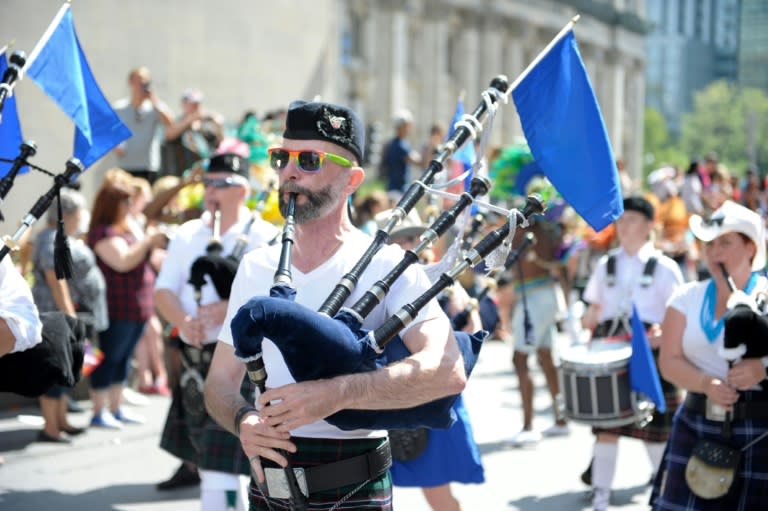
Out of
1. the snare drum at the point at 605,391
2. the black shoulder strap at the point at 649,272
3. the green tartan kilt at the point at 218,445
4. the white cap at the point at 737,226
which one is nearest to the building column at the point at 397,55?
the black shoulder strap at the point at 649,272

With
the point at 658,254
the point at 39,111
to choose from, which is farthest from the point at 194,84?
the point at 658,254

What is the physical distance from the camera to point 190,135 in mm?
11688

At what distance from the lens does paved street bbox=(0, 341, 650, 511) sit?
7207mm

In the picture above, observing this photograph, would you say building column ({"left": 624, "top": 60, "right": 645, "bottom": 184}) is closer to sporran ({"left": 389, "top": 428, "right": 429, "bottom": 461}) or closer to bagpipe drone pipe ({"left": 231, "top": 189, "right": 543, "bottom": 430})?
sporran ({"left": 389, "top": 428, "right": 429, "bottom": 461})

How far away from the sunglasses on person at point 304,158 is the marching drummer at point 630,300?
4.09 metres

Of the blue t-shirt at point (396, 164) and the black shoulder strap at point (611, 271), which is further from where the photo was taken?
the blue t-shirt at point (396, 164)

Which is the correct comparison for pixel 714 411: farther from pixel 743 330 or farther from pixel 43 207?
pixel 43 207

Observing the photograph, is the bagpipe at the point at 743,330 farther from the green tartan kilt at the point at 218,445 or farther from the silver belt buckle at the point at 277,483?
the silver belt buckle at the point at 277,483

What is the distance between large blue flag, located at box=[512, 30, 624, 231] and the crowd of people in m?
0.44

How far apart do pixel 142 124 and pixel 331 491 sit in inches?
336

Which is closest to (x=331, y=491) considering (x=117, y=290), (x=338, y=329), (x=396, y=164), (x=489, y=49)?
(x=338, y=329)

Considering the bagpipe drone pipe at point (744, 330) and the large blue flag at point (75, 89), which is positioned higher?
the large blue flag at point (75, 89)

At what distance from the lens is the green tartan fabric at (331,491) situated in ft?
11.0

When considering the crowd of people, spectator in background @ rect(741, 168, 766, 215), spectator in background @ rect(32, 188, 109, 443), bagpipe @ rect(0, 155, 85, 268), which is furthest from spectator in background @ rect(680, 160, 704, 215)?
bagpipe @ rect(0, 155, 85, 268)
